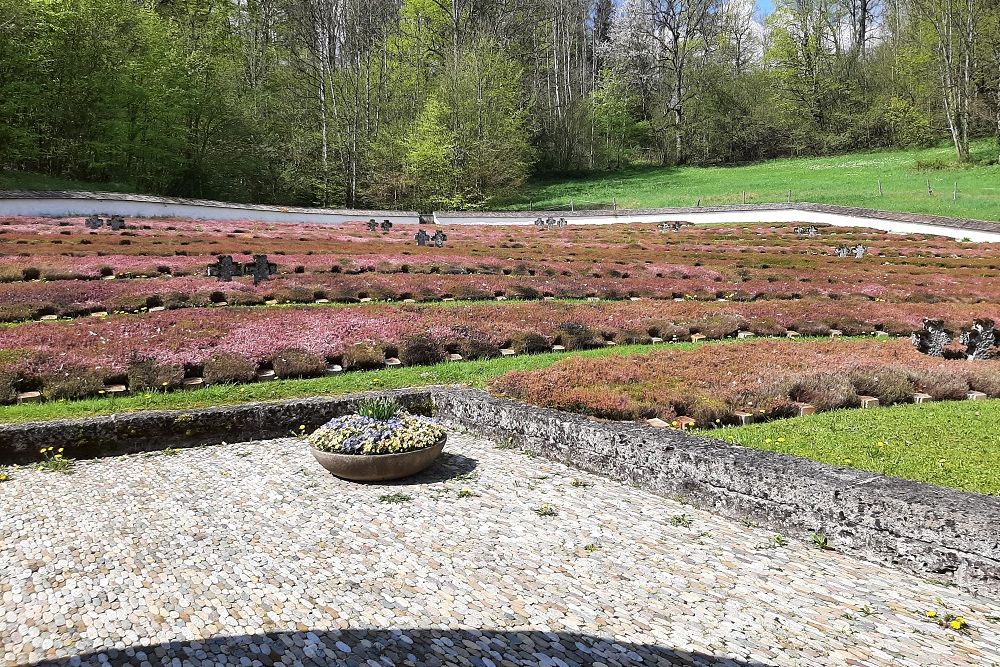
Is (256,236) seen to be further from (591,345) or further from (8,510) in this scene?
(8,510)

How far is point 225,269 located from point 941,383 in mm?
14480

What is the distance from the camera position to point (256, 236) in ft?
91.8

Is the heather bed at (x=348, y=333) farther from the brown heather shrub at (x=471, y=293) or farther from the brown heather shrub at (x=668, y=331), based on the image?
the brown heather shrub at (x=471, y=293)

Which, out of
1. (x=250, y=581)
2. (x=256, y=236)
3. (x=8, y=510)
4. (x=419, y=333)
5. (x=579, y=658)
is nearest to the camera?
(x=579, y=658)

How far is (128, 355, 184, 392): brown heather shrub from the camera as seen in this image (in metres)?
9.02

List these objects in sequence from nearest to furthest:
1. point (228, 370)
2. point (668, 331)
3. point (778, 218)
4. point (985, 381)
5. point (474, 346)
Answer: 1. point (985, 381)
2. point (228, 370)
3. point (474, 346)
4. point (668, 331)
5. point (778, 218)

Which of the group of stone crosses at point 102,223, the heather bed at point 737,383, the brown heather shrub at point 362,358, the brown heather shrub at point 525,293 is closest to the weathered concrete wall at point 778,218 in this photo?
the group of stone crosses at point 102,223

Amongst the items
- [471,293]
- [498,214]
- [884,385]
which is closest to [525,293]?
[471,293]

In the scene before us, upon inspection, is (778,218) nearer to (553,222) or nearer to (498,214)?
(553,222)

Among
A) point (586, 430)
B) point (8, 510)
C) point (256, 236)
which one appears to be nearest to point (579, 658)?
point (586, 430)

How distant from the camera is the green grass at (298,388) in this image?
7934 mm

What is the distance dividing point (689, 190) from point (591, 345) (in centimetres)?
4681

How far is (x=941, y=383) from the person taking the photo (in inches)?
349

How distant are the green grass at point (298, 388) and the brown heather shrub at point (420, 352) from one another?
33cm
